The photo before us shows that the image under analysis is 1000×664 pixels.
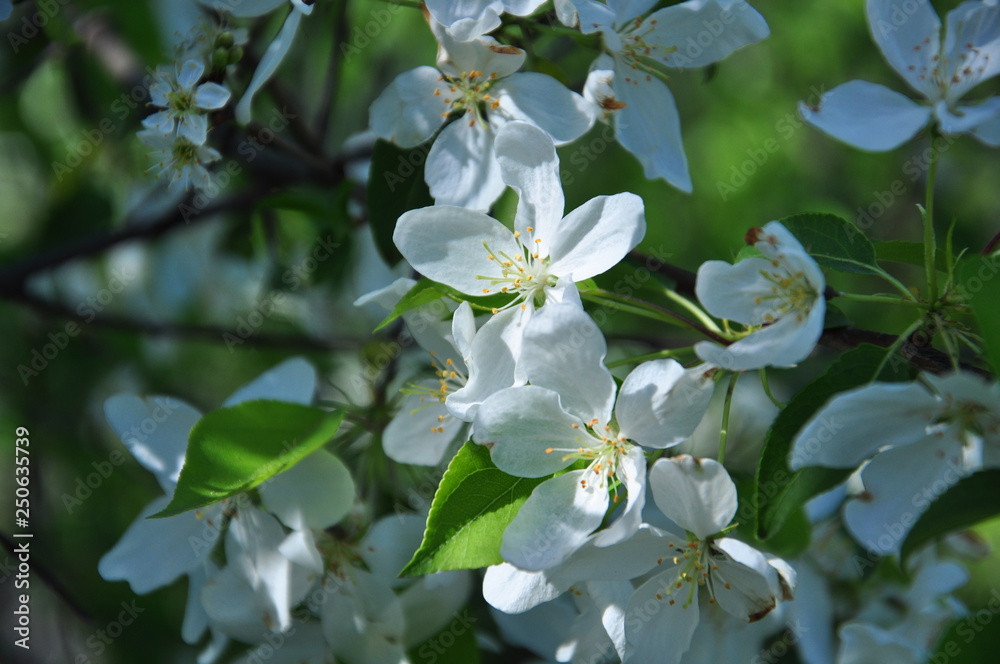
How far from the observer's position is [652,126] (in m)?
1.41

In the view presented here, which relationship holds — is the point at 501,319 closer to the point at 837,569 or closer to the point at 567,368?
the point at 567,368

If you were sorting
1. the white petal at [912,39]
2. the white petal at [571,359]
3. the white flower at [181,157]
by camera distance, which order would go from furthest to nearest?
the white flower at [181,157] → the white petal at [912,39] → the white petal at [571,359]

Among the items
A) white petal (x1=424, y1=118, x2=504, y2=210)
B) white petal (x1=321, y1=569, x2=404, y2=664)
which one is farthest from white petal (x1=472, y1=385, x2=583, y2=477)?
white petal (x1=321, y1=569, x2=404, y2=664)

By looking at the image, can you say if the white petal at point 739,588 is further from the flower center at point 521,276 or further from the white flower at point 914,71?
the white flower at point 914,71

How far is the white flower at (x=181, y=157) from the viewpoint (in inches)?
52.7

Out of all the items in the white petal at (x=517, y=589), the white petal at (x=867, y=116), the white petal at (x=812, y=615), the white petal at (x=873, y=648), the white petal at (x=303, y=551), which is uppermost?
the white petal at (x=867, y=116)

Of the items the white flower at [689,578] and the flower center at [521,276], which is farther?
the flower center at [521,276]

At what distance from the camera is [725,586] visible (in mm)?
1193

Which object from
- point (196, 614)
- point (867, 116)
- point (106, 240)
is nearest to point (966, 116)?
point (867, 116)

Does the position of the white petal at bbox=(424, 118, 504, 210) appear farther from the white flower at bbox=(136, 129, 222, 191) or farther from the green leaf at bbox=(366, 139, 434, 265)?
the white flower at bbox=(136, 129, 222, 191)

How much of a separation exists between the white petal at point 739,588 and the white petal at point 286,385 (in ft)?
2.45

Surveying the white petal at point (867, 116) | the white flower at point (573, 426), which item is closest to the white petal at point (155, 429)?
the white flower at point (573, 426)

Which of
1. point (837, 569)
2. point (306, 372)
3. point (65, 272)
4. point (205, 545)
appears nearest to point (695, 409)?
point (306, 372)

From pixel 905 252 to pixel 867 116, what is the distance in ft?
0.69
